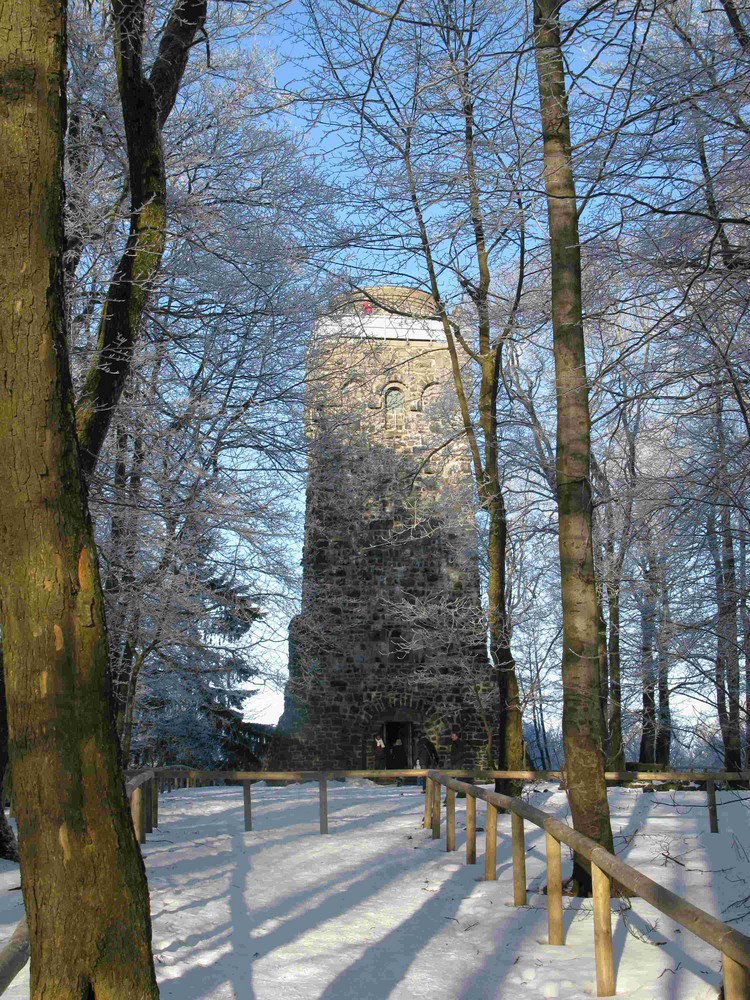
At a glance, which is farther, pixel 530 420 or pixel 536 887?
pixel 530 420

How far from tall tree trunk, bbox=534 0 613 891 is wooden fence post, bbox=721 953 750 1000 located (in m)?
3.31

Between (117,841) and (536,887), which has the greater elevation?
(117,841)

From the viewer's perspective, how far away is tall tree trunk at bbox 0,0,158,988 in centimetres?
278

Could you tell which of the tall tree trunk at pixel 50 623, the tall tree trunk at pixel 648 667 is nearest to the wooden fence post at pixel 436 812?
the tall tree trunk at pixel 50 623

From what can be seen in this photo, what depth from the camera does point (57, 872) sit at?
2.78m

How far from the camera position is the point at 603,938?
13.6 feet

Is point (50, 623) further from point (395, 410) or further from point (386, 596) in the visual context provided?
point (395, 410)

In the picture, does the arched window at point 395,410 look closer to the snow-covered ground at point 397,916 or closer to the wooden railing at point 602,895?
the snow-covered ground at point 397,916

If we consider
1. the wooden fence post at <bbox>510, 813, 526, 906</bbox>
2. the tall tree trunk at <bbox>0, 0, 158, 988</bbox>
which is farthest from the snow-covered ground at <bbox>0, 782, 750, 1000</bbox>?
the tall tree trunk at <bbox>0, 0, 158, 988</bbox>

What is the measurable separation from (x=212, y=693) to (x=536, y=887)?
45.8 feet

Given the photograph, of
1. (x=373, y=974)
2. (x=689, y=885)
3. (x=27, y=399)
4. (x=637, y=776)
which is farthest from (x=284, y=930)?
(x=637, y=776)

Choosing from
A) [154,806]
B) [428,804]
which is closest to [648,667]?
[428,804]

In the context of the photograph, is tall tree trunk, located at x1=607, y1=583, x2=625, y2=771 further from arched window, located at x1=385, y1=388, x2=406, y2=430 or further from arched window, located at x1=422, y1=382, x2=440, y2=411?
arched window, located at x1=385, y1=388, x2=406, y2=430

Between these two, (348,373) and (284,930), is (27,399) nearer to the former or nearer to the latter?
(284,930)
